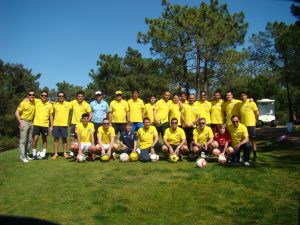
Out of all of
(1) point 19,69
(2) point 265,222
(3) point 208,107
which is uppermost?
(1) point 19,69

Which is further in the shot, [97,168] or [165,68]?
[165,68]

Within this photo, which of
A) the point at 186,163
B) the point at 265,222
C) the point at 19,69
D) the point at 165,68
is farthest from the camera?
the point at 19,69

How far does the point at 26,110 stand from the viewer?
1050cm

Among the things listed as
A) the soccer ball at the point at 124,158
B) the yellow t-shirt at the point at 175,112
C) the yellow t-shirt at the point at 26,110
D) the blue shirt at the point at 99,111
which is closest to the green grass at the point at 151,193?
the soccer ball at the point at 124,158

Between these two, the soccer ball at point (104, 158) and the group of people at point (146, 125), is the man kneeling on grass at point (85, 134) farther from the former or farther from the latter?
the soccer ball at point (104, 158)

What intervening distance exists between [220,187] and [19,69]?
4979cm

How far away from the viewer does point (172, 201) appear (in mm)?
6863

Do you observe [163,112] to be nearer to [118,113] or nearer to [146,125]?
[146,125]

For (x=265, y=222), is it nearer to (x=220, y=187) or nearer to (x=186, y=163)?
(x=220, y=187)

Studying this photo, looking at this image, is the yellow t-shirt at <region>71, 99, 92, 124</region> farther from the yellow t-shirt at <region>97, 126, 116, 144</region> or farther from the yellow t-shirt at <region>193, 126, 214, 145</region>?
the yellow t-shirt at <region>193, 126, 214, 145</region>

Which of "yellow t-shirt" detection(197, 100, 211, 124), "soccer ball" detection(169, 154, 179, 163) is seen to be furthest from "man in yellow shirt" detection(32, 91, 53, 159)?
"yellow t-shirt" detection(197, 100, 211, 124)

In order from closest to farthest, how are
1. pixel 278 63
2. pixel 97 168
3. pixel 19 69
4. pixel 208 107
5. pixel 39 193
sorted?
pixel 39 193
pixel 97 168
pixel 208 107
pixel 278 63
pixel 19 69

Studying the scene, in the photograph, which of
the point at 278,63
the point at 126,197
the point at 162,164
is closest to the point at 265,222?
the point at 126,197

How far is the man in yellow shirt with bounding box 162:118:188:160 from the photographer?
35.2ft
